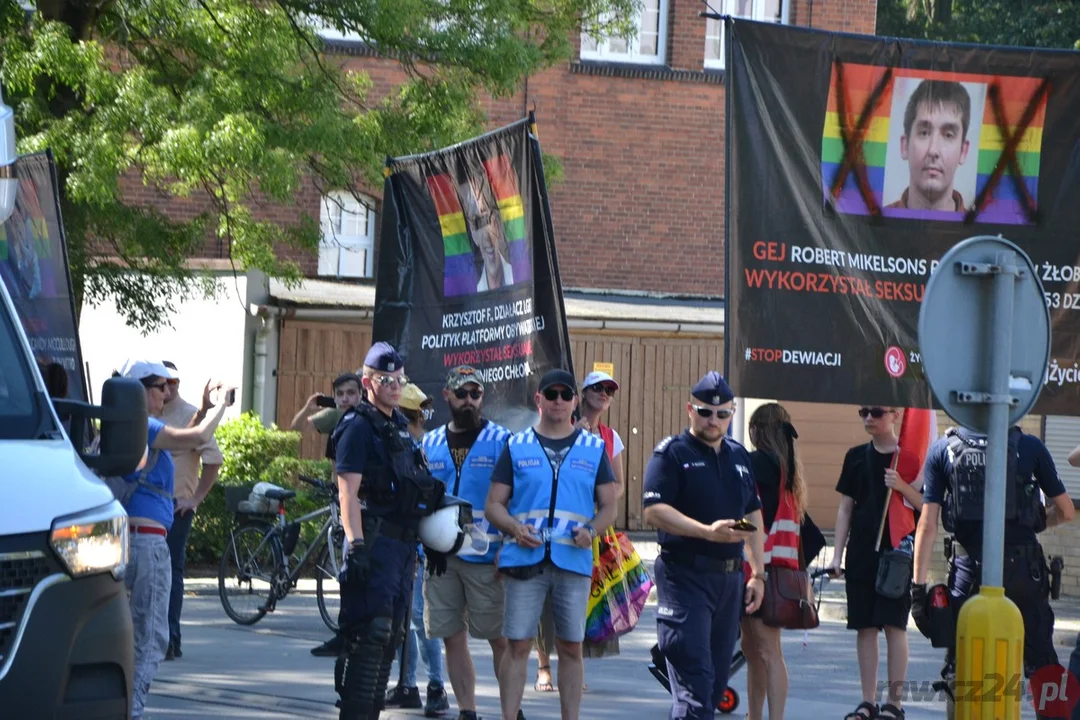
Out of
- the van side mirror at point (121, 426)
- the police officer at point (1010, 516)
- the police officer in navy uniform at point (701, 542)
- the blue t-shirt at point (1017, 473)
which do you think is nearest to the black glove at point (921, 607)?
the police officer at point (1010, 516)

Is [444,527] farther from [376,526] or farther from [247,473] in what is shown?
[247,473]

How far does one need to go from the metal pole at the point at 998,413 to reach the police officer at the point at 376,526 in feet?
9.45

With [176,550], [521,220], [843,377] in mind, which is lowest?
[176,550]

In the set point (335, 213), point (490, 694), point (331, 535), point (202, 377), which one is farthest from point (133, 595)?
point (335, 213)

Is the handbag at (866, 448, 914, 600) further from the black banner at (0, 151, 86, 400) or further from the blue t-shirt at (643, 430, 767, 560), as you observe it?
the black banner at (0, 151, 86, 400)

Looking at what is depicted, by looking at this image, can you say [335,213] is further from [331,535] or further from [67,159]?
[331,535]

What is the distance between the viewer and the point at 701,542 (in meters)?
8.14

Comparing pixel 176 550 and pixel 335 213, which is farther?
pixel 335 213

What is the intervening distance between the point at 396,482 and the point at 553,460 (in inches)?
33.5

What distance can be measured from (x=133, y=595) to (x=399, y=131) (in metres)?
9.95

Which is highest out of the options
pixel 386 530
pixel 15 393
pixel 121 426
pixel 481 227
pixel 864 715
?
pixel 481 227

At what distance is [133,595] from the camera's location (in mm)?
8305

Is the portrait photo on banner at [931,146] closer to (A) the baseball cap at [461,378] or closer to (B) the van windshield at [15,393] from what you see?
(A) the baseball cap at [461,378]
